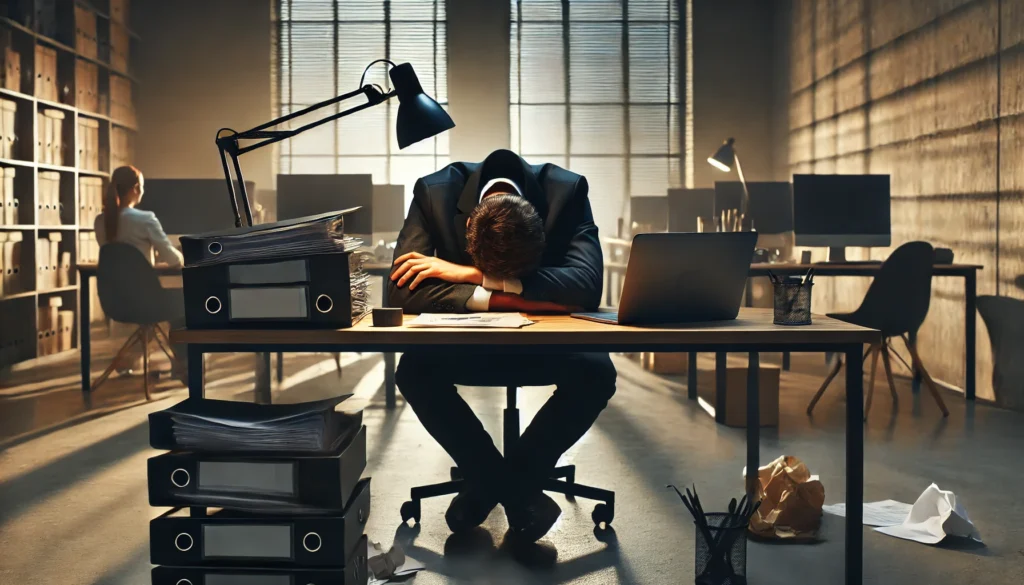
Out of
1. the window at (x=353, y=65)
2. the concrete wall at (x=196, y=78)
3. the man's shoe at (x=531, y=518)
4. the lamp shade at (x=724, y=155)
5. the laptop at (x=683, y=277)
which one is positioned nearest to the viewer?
the laptop at (x=683, y=277)

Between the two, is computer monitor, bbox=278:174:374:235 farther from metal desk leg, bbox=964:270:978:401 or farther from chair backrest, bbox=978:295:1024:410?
chair backrest, bbox=978:295:1024:410

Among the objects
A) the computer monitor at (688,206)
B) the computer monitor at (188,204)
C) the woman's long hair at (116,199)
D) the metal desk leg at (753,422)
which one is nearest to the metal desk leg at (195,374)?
the metal desk leg at (753,422)

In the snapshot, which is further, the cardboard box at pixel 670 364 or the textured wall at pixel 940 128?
the cardboard box at pixel 670 364

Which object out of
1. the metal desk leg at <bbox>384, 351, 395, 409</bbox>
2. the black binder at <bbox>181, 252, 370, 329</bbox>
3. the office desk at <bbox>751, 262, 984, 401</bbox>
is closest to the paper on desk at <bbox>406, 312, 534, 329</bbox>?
the black binder at <bbox>181, 252, 370, 329</bbox>

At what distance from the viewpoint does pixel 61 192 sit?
6523mm

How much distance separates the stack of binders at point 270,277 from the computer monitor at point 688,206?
470 cm

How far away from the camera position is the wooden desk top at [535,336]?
71.6 inches

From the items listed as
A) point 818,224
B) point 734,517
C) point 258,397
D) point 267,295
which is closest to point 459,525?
point 734,517

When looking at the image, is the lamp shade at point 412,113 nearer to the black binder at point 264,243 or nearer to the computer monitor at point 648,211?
the black binder at point 264,243

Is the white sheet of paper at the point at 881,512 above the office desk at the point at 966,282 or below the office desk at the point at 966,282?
below

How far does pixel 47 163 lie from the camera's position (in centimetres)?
618

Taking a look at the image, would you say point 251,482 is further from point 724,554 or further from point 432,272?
point 724,554

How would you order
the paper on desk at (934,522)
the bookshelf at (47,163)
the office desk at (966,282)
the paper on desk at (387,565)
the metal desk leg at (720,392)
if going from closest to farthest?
1. the paper on desk at (387,565)
2. the paper on desk at (934,522)
3. the metal desk leg at (720,392)
4. the office desk at (966,282)
5. the bookshelf at (47,163)

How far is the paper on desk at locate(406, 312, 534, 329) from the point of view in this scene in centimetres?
191
